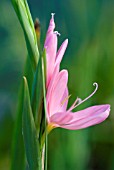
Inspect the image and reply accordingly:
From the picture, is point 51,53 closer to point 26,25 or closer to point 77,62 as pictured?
point 26,25

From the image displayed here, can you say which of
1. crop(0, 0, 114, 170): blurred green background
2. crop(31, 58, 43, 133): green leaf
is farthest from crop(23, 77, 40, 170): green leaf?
crop(0, 0, 114, 170): blurred green background

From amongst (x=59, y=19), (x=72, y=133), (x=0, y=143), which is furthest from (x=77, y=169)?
(x=59, y=19)

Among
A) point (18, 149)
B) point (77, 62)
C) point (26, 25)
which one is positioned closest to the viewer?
point (26, 25)

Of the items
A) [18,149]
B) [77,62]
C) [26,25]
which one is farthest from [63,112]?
[77,62]

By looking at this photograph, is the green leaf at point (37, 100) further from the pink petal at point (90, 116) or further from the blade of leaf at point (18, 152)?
the blade of leaf at point (18, 152)

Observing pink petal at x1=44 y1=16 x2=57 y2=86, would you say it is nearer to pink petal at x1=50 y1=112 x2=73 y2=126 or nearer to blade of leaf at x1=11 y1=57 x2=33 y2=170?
pink petal at x1=50 y1=112 x2=73 y2=126


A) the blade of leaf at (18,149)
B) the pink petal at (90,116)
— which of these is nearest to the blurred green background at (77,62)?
the blade of leaf at (18,149)
